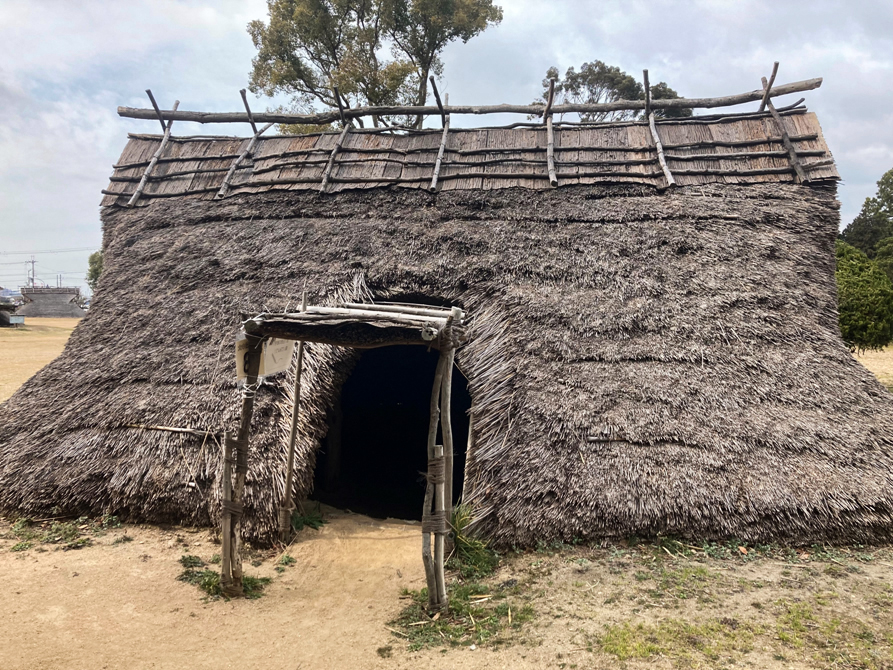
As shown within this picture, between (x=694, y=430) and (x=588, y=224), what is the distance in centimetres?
301

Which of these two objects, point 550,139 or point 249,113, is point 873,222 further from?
point 249,113

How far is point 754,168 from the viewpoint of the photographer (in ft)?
24.4

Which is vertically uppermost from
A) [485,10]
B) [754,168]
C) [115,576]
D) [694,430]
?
[485,10]

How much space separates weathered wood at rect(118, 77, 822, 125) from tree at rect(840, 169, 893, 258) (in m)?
24.0

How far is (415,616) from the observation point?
13.3 feet

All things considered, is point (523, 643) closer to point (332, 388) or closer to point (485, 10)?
point (332, 388)

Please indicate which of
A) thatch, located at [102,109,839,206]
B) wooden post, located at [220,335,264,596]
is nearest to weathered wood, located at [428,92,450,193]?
thatch, located at [102,109,839,206]

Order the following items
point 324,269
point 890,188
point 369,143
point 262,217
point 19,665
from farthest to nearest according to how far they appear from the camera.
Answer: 1. point 890,188
2. point 369,143
3. point 262,217
4. point 324,269
5. point 19,665

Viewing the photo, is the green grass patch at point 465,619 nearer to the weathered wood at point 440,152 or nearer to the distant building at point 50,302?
the weathered wood at point 440,152

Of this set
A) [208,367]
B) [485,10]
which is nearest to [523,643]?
[208,367]

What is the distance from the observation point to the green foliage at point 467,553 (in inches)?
186

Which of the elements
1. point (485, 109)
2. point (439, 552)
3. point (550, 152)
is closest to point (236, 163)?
point (485, 109)

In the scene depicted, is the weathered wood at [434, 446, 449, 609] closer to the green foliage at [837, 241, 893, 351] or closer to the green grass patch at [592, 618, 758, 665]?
the green grass patch at [592, 618, 758, 665]

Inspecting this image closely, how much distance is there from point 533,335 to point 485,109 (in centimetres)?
439
